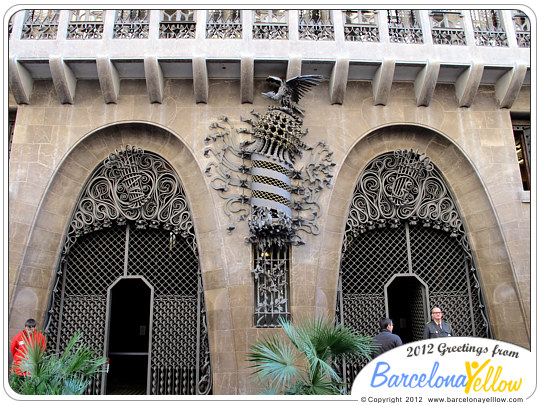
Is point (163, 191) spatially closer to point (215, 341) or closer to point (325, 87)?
point (215, 341)

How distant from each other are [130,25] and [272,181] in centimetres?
481

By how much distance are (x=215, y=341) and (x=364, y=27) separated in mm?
7678

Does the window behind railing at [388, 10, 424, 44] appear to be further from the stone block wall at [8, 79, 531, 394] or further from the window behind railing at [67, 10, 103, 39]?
the window behind railing at [67, 10, 103, 39]

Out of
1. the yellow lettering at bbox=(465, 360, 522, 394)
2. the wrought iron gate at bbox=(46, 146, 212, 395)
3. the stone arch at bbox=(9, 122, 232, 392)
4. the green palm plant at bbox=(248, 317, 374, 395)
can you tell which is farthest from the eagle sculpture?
the yellow lettering at bbox=(465, 360, 522, 394)

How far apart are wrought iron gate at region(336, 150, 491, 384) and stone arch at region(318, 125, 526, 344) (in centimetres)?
20

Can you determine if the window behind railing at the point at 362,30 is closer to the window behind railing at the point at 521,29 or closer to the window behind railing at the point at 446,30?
the window behind railing at the point at 446,30

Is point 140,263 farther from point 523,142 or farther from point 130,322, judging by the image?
point 523,142

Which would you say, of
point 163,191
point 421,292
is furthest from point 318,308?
point 163,191

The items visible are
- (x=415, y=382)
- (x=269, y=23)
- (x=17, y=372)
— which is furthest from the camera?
(x=269, y=23)

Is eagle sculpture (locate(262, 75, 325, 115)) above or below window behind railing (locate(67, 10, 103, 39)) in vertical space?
below

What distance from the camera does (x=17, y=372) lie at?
554 cm

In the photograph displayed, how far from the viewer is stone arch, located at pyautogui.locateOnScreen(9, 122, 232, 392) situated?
8.92m

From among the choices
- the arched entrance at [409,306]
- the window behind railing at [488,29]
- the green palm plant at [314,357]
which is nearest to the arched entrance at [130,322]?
the arched entrance at [409,306]

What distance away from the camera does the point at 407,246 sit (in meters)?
10.0
